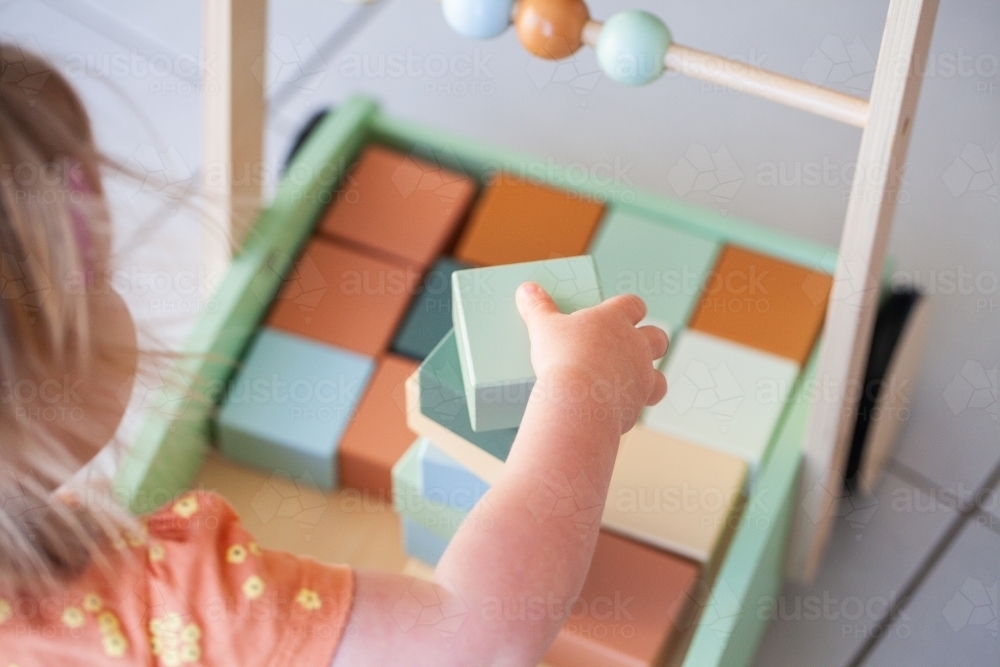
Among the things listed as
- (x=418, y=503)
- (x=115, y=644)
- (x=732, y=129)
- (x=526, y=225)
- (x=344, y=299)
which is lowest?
(x=115, y=644)

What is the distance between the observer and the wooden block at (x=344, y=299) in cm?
91

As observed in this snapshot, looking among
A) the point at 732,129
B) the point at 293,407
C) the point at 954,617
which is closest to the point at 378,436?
the point at 293,407

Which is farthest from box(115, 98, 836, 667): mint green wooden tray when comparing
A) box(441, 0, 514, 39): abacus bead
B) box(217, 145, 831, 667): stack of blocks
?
box(441, 0, 514, 39): abacus bead

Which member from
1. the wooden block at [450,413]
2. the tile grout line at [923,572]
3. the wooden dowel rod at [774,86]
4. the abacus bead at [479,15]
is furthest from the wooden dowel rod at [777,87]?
the tile grout line at [923,572]

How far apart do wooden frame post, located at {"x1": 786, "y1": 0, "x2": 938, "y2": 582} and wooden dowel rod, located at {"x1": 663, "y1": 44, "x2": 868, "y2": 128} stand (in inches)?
0.6

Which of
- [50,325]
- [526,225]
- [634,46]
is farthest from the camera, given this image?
[526,225]

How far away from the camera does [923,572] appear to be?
36.4 inches

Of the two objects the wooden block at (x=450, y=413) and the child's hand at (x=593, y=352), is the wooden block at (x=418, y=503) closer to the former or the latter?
the wooden block at (x=450, y=413)

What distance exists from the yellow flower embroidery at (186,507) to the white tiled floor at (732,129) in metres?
0.35

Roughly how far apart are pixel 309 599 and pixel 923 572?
590 mm

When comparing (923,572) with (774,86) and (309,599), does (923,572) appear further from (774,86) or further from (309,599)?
(309,599)

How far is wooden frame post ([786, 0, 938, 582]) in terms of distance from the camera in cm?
61

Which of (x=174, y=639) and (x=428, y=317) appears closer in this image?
(x=174, y=639)

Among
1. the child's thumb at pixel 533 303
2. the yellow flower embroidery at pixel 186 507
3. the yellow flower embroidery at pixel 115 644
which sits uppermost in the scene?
the child's thumb at pixel 533 303
